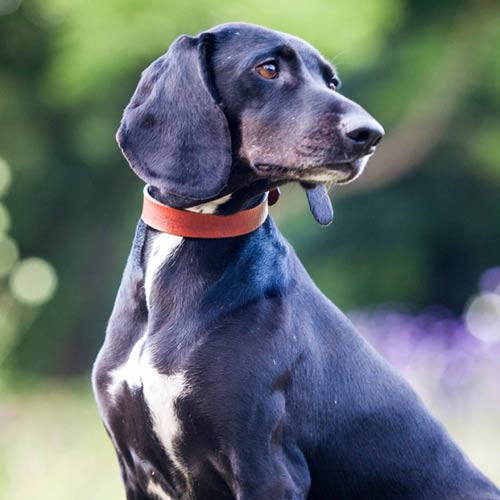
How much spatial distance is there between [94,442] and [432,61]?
5.36 m

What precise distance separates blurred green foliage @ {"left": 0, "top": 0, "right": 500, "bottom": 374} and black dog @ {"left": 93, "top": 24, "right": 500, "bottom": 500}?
6.80 m

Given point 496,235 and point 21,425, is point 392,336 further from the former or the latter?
point 496,235

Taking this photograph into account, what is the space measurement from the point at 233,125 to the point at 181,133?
0.48ft

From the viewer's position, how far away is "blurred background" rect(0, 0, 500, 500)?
30.2 feet

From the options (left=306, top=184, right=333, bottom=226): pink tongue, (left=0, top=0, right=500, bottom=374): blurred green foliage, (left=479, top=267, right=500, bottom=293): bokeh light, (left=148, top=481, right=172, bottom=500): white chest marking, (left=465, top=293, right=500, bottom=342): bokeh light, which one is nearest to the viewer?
(left=148, top=481, right=172, bottom=500): white chest marking

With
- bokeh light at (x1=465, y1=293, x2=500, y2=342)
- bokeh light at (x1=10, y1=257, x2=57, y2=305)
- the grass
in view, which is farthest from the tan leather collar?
bokeh light at (x1=465, y1=293, x2=500, y2=342)

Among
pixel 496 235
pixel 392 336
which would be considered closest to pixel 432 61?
pixel 496 235

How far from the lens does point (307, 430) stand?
127 inches

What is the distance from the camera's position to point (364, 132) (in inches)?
120

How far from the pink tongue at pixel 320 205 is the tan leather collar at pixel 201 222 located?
0.81 ft

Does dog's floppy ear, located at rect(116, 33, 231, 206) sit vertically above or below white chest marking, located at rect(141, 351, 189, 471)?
above

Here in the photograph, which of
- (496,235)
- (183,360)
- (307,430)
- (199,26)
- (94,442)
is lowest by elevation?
(496,235)

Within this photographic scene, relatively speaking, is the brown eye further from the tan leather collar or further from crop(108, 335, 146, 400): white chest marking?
crop(108, 335, 146, 400): white chest marking

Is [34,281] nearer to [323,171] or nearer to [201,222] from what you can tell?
[201,222]
